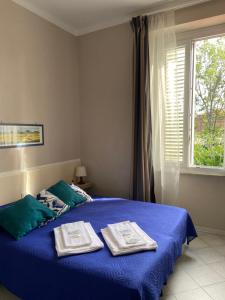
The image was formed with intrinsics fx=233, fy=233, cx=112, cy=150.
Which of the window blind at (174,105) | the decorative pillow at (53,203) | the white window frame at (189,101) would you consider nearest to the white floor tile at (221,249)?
the white window frame at (189,101)

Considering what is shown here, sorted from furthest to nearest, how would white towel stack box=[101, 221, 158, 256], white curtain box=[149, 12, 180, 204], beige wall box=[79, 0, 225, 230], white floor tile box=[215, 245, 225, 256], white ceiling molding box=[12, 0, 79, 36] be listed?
beige wall box=[79, 0, 225, 230]
white curtain box=[149, 12, 180, 204]
white ceiling molding box=[12, 0, 79, 36]
white floor tile box=[215, 245, 225, 256]
white towel stack box=[101, 221, 158, 256]

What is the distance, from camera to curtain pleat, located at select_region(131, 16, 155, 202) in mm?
3062

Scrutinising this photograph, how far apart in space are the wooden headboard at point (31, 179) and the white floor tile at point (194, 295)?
1.99 m

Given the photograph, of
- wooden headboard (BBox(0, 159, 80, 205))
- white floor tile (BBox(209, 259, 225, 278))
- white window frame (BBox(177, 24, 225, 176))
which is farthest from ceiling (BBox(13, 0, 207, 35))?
white floor tile (BBox(209, 259, 225, 278))

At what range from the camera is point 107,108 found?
139 inches

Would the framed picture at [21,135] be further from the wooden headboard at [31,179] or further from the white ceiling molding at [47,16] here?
the white ceiling molding at [47,16]

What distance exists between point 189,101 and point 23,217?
244cm

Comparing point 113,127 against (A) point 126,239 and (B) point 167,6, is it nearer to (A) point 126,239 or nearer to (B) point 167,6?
(B) point 167,6

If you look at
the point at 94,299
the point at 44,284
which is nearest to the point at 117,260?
the point at 94,299

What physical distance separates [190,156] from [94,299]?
2277 mm

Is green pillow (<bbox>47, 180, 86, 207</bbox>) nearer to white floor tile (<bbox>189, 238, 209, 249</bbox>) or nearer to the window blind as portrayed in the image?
the window blind

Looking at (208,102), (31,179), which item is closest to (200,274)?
(208,102)

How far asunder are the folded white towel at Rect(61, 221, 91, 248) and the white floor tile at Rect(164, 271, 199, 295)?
33.0 inches

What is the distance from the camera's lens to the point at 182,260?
8.03 ft
